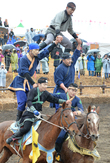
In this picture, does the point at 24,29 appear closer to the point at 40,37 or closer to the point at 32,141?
the point at 40,37

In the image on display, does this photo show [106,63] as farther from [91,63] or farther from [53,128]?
[53,128]

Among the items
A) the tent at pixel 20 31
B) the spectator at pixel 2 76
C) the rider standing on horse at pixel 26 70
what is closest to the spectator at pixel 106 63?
the spectator at pixel 2 76

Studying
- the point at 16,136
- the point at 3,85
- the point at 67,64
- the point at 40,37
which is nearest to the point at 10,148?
the point at 16,136

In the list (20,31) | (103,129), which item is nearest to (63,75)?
(103,129)

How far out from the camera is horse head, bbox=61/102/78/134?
4.64 metres

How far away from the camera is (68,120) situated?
476 centimetres

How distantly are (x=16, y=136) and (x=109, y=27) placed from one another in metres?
24.7

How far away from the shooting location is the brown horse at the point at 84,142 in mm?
4828

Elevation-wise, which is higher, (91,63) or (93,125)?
(91,63)

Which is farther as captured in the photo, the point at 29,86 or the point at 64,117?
the point at 29,86

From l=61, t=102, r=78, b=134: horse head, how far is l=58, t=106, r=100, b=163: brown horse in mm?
353

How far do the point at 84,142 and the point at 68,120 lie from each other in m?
0.71

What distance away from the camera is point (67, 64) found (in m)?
6.63

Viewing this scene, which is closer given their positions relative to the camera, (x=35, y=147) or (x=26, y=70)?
(x=35, y=147)
